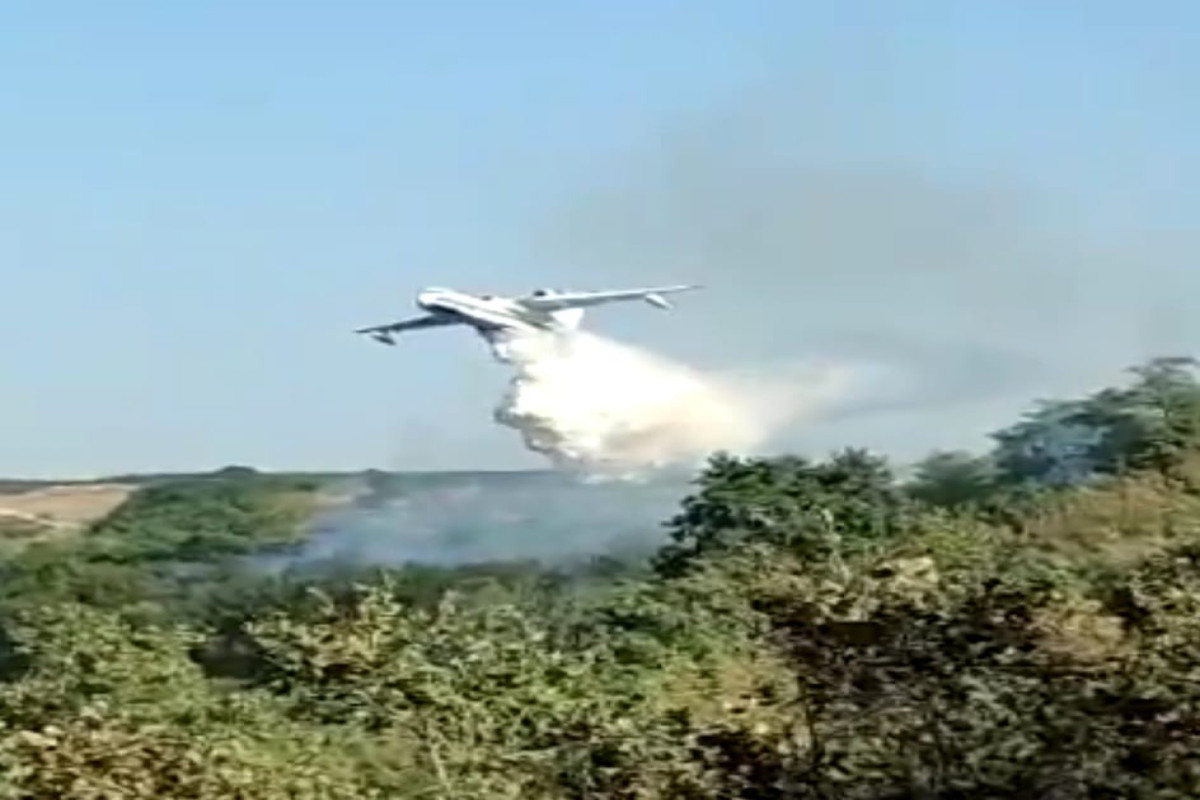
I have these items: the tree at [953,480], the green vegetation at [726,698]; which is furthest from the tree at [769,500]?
the green vegetation at [726,698]

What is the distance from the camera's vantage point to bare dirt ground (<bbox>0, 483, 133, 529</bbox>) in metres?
72.2

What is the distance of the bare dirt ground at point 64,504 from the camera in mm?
72188

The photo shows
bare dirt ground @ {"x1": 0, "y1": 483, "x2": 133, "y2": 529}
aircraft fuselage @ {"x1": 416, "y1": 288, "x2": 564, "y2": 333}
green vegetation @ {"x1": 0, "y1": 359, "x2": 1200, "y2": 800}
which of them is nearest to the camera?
green vegetation @ {"x1": 0, "y1": 359, "x2": 1200, "y2": 800}

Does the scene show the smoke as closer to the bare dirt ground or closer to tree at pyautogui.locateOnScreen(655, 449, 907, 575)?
tree at pyautogui.locateOnScreen(655, 449, 907, 575)

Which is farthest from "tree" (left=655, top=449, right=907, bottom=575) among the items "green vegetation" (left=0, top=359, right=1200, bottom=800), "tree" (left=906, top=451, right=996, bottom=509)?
"green vegetation" (left=0, top=359, right=1200, bottom=800)

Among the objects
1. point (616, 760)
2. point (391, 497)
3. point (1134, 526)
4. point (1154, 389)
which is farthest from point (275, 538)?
point (616, 760)

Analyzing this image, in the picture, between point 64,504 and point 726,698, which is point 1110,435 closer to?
point 726,698

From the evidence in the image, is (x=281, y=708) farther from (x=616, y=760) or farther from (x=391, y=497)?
(x=391, y=497)

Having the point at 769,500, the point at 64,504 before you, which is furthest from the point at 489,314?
the point at 64,504

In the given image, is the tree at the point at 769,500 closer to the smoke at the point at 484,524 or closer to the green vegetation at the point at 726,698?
the smoke at the point at 484,524

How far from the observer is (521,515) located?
2105 inches

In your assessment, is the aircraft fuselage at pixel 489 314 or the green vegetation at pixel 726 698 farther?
the aircraft fuselage at pixel 489 314

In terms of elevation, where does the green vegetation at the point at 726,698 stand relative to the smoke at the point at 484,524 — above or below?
below

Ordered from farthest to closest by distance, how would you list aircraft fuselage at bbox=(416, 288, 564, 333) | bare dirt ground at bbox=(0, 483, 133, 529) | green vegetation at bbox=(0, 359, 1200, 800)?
bare dirt ground at bbox=(0, 483, 133, 529) < aircraft fuselage at bbox=(416, 288, 564, 333) < green vegetation at bbox=(0, 359, 1200, 800)
